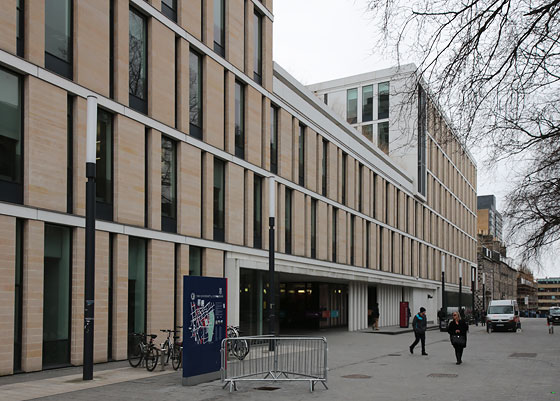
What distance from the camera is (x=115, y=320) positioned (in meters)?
18.9

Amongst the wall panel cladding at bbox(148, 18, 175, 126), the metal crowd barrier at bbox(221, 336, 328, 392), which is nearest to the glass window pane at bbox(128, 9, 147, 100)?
the wall panel cladding at bbox(148, 18, 175, 126)

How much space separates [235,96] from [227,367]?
51.2 ft

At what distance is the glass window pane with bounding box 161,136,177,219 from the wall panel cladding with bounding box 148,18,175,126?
84 cm

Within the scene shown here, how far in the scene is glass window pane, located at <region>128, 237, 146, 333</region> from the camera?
19.9m

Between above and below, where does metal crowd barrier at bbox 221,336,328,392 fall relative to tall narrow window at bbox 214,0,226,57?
below

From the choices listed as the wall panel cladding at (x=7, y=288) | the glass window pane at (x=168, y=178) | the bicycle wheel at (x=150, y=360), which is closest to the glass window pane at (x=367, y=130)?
the glass window pane at (x=168, y=178)

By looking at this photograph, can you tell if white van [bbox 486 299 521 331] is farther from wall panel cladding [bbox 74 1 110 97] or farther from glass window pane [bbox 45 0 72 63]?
glass window pane [bbox 45 0 72 63]

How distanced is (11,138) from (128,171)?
4363 millimetres

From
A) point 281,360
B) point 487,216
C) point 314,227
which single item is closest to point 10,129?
point 281,360

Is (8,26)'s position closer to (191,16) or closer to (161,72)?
(161,72)

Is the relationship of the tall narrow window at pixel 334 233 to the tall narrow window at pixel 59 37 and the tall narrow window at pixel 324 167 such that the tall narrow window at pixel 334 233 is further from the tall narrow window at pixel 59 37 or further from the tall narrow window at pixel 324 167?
the tall narrow window at pixel 59 37

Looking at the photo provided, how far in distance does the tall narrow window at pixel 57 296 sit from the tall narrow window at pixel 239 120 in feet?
36.2

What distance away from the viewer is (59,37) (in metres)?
17.8

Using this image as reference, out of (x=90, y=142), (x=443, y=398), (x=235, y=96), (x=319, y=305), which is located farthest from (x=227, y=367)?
(x=319, y=305)
